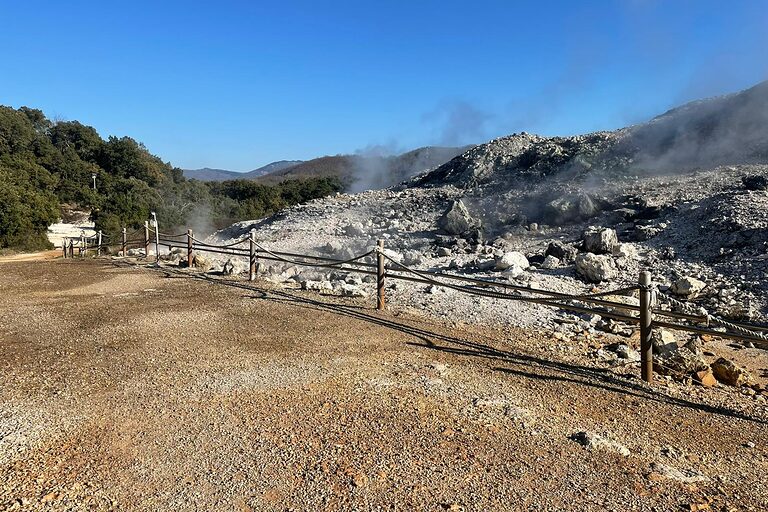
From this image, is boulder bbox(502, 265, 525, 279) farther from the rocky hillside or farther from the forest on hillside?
the forest on hillside

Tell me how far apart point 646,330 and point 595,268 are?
18.9 feet

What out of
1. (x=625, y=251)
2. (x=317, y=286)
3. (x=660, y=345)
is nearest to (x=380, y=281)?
(x=317, y=286)

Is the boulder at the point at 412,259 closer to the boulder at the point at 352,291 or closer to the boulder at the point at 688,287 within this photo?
the boulder at the point at 352,291

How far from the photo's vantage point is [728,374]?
514 centimetres

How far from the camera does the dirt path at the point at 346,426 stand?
2.91 metres

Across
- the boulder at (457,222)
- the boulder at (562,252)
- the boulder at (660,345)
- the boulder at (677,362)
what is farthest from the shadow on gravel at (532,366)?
the boulder at (457,222)

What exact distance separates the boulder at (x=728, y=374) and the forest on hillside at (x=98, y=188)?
26.3 metres

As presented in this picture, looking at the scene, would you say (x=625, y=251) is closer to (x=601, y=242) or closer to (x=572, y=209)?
(x=601, y=242)

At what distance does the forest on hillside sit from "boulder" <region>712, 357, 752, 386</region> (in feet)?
86.4

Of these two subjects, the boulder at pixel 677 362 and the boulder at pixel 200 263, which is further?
the boulder at pixel 200 263

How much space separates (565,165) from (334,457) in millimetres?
19879

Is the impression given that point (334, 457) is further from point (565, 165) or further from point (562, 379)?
point (565, 165)

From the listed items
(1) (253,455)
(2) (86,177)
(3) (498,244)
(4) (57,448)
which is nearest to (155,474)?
(1) (253,455)

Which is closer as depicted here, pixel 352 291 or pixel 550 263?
pixel 352 291
